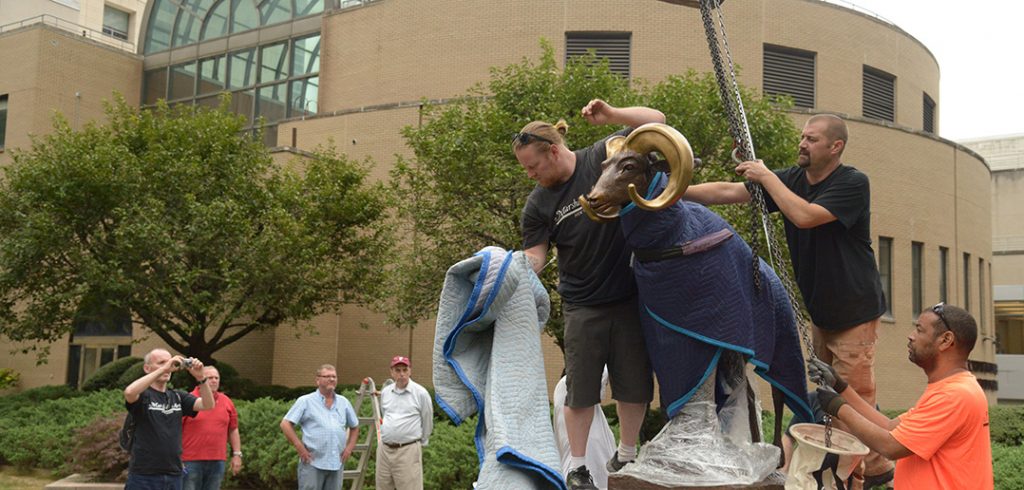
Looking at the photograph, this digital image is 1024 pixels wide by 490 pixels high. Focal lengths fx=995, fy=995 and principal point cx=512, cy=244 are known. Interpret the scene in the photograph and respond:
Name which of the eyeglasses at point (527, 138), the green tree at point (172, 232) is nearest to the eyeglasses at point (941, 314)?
the eyeglasses at point (527, 138)

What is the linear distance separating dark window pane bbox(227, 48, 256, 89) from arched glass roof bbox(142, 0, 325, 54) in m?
0.84

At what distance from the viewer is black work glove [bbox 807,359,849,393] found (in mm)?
4023

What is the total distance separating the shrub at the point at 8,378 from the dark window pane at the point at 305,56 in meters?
13.6

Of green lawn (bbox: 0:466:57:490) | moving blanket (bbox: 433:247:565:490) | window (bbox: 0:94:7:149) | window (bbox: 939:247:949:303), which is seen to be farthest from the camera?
window (bbox: 0:94:7:149)

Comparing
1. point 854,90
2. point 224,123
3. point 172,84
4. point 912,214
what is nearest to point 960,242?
point 912,214

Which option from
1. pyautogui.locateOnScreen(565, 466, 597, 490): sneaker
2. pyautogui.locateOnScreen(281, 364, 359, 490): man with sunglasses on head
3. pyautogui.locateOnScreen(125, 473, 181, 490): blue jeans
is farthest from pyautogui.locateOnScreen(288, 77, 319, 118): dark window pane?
pyautogui.locateOnScreen(565, 466, 597, 490): sneaker

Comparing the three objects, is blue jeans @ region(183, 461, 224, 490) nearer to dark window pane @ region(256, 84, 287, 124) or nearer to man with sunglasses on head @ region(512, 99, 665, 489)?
man with sunglasses on head @ region(512, 99, 665, 489)

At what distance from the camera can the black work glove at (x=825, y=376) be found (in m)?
4.02

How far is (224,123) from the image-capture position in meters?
24.7

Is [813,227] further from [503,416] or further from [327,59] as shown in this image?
[327,59]

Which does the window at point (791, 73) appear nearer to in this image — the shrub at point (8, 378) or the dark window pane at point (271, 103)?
the dark window pane at point (271, 103)

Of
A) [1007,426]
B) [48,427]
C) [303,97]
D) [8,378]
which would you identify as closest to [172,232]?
[48,427]

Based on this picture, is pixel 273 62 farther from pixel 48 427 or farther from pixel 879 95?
pixel 879 95

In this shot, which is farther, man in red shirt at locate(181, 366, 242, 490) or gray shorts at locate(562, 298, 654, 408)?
man in red shirt at locate(181, 366, 242, 490)
